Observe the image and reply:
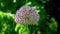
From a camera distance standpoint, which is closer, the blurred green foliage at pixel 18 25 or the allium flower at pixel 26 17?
the allium flower at pixel 26 17

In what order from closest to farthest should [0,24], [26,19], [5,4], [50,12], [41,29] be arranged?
[26,19]
[0,24]
[5,4]
[41,29]
[50,12]

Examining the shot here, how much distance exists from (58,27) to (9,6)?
43.4 inches

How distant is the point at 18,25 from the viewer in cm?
203

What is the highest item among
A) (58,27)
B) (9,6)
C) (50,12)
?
(9,6)

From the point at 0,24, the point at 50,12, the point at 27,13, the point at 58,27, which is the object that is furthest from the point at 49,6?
the point at 27,13

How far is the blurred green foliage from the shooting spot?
7.05 feet

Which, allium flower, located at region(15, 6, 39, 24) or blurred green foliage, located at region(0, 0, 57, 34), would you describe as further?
blurred green foliage, located at region(0, 0, 57, 34)

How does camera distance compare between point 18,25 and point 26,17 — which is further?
point 18,25

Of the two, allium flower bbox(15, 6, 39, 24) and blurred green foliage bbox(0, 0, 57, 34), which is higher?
allium flower bbox(15, 6, 39, 24)

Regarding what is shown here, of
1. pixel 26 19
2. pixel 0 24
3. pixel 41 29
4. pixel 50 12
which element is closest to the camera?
pixel 26 19

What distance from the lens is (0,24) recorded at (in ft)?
7.73

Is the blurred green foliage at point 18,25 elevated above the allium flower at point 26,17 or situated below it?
below

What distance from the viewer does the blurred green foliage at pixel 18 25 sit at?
2.15 meters

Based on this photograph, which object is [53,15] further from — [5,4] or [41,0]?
[5,4]
